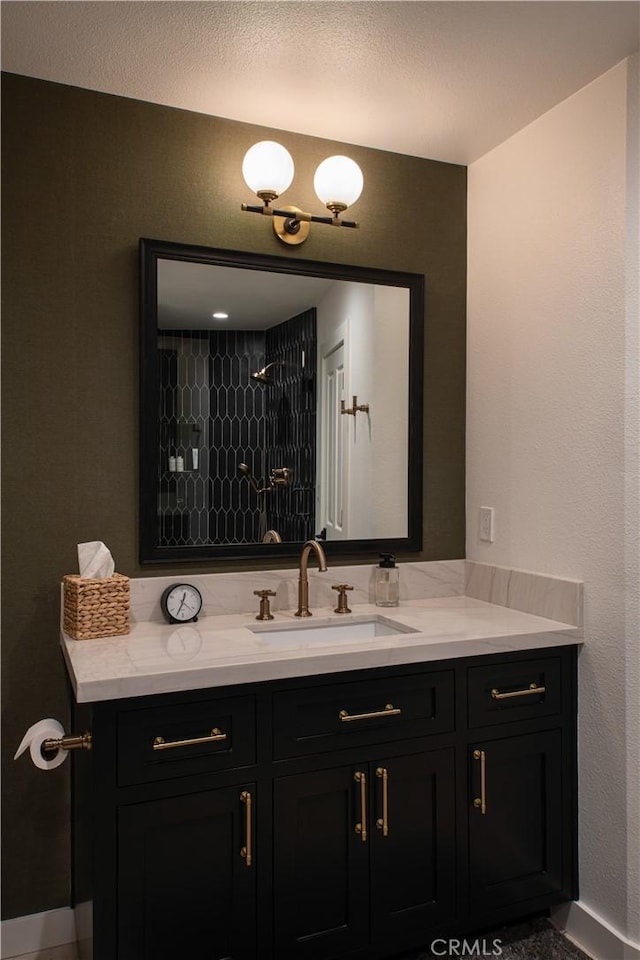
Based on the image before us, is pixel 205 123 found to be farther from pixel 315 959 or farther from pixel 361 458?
pixel 315 959

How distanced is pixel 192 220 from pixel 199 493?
2.78 feet

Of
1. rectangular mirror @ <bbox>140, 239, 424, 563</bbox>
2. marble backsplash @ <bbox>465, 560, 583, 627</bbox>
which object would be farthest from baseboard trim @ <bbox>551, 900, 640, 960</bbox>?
rectangular mirror @ <bbox>140, 239, 424, 563</bbox>

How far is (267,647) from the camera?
177 centimetres

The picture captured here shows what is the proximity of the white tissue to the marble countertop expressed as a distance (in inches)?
7.3

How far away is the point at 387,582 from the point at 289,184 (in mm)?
1309

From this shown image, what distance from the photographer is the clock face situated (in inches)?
81.2

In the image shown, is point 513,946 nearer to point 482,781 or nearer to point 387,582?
point 482,781

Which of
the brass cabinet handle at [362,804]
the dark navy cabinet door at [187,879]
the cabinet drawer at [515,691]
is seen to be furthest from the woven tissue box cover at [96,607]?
the cabinet drawer at [515,691]

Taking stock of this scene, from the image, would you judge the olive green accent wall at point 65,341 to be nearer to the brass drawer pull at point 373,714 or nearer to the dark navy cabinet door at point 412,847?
the brass drawer pull at point 373,714

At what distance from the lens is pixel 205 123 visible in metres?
2.18

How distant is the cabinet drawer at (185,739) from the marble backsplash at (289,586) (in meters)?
0.57

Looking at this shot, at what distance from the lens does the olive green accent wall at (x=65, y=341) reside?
1.98 metres

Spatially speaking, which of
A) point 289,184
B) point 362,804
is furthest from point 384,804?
point 289,184

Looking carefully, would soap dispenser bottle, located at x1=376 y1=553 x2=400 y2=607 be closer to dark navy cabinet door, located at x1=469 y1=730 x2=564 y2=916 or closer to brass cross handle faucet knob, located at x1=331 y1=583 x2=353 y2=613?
brass cross handle faucet knob, located at x1=331 y1=583 x2=353 y2=613
